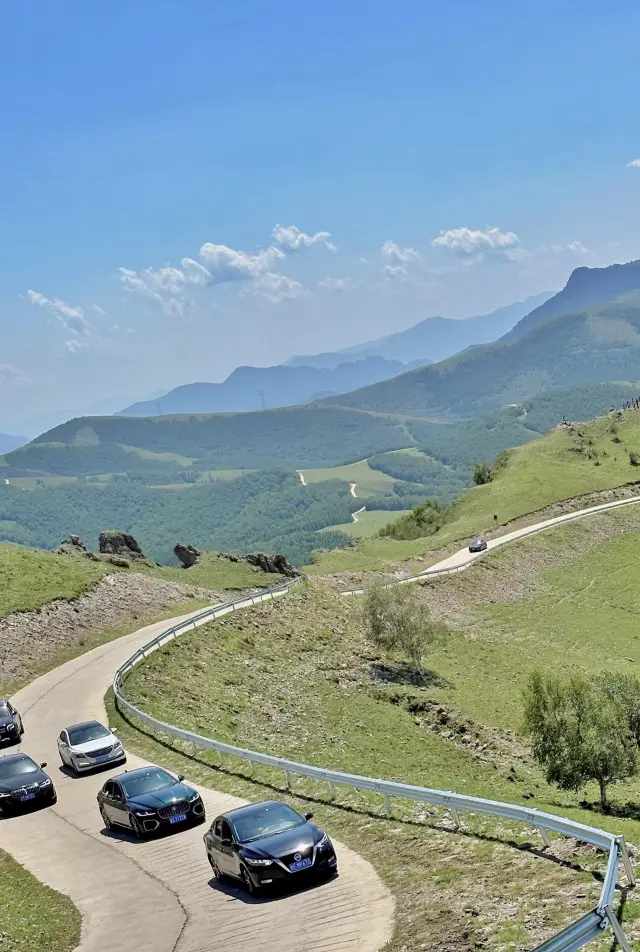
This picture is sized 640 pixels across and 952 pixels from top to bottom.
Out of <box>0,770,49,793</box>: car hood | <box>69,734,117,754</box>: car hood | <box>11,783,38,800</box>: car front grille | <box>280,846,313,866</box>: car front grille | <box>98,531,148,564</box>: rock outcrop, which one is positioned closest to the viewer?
<box>280,846,313,866</box>: car front grille

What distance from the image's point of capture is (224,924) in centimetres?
1839

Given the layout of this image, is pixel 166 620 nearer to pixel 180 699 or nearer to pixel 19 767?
pixel 180 699

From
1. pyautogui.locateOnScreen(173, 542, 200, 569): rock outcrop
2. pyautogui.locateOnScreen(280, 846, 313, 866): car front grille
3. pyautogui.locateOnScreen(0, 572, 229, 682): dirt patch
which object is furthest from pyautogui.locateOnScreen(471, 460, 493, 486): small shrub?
pyautogui.locateOnScreen(280, 846, 313, 866): car front grille

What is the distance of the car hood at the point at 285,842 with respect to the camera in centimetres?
1931

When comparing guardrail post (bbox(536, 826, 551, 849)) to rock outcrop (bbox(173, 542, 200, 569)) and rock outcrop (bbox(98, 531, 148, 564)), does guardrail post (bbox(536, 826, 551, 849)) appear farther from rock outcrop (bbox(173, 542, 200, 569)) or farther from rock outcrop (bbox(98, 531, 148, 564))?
rock outcrop (bbox(173, 542, 200, 569))

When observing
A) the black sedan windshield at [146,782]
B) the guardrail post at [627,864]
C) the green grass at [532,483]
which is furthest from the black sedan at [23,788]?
the green grass at [532,483]

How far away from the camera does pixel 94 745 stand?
3628 cm

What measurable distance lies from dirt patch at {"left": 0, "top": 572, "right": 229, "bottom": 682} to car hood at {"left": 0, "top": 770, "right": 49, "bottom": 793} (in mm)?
26969

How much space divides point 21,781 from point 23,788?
1.51ft

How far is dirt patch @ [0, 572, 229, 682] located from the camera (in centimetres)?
6122

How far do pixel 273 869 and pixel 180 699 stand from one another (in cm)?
3167

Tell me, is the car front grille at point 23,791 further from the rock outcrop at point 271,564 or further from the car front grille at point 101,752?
the rock outcrop at point 271,564

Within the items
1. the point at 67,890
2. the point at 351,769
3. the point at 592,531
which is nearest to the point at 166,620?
the point at 351,769

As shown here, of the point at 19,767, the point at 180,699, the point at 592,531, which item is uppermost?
the point at 19,767
